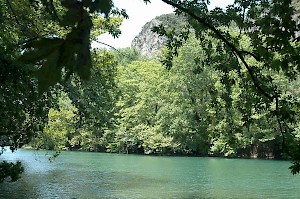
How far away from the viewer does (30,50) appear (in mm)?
932

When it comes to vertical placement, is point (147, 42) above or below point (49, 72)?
above

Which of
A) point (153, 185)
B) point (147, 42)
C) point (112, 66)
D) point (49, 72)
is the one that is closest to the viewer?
point (49, 72)

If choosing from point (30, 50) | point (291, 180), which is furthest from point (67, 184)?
point (30, 50)

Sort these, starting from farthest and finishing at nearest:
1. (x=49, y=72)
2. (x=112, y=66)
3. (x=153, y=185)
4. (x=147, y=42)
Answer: (x=147, y=42) → (x=153, y=185) → (x=112, y=66) → (x=49, y=72)

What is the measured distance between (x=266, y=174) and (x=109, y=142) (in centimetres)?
2660

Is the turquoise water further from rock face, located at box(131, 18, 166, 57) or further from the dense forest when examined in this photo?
rock face, located at box(131, 18, 166, 57)

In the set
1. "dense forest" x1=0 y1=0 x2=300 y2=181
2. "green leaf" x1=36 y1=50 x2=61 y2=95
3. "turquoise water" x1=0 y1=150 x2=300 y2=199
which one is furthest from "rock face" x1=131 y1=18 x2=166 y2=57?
"green leaf" x1=36 y1=50 x2=61 y2=95

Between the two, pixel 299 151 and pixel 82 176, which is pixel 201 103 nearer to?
pixel 82 176

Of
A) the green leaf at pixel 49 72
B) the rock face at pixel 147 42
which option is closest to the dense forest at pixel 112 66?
the green leaf at pixel 49 72

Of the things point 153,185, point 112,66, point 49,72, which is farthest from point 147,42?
point 49,72

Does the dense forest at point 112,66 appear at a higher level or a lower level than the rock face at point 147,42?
lower

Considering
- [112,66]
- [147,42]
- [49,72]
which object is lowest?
[49,72]

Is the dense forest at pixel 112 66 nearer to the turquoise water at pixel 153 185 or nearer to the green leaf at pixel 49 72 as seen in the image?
the green leaf at pixel 49 72

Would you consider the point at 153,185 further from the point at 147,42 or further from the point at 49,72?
the point at 147,42
